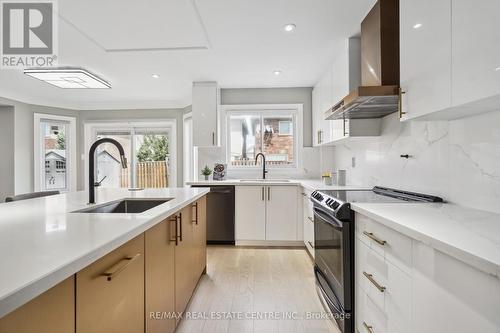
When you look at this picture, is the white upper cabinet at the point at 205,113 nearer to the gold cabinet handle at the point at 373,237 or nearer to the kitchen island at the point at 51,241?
the kitchen island at the point at 51,241

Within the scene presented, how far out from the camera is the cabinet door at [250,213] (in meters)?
3.48

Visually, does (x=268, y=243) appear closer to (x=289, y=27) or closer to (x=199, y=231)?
(x=199, y=231)

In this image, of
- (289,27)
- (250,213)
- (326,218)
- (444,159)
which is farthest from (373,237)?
(250,213)

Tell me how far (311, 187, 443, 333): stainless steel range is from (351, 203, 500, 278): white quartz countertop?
0.16 meters

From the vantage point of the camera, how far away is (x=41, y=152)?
186 inches

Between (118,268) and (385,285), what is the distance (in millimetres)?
1194

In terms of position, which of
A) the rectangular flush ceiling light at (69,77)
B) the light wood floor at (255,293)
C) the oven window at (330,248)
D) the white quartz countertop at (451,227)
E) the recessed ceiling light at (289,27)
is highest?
the recessed ceiling light at (289,27)

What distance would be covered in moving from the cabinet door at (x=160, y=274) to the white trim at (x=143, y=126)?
3.60m

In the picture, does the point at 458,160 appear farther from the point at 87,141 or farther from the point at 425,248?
the point at 87,141

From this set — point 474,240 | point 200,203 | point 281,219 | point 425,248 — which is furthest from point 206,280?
point 474,240

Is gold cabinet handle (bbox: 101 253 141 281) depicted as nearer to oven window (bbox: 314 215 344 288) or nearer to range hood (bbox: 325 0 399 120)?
oven window (bbox: 314 215 344 288)

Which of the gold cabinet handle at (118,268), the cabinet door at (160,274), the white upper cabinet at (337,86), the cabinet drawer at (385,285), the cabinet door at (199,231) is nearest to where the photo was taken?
the gold cabinet handle at (118,268)

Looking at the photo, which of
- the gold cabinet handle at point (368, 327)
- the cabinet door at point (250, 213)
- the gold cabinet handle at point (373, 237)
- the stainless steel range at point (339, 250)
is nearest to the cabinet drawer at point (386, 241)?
the gold cabinet handle at point (373, 237)

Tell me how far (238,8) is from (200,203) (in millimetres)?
1692
